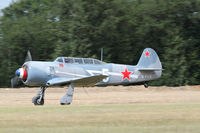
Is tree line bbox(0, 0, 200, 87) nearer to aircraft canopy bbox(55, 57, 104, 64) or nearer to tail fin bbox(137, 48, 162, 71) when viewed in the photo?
tail fin bbox(137, 48, 162, 71)

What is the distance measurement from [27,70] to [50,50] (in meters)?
18.3

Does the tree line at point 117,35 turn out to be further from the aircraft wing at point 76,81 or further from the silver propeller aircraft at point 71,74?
the aircraft wing at point 76,81

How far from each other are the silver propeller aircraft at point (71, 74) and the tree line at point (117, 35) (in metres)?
11.6

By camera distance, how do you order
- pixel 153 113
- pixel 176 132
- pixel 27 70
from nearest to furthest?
pixel 176 132 → pixel 153 113 → pixel 27 70

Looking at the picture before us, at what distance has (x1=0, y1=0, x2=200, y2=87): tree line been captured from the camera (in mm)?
Answer: 29406

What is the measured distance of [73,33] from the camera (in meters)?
29.7

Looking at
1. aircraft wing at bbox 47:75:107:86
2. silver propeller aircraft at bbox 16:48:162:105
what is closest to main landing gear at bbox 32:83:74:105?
silver propeller aircraft at bbox 16:48:162:105

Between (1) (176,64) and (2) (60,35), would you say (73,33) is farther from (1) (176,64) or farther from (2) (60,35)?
(1) (176,64)

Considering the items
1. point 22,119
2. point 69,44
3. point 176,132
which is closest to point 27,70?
point 22,119

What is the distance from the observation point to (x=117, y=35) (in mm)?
31516

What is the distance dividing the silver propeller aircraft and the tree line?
1160 cm

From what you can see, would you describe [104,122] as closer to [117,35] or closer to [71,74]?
[71,74]

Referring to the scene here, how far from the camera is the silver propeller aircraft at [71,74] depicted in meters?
14.4

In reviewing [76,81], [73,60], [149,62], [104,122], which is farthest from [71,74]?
[104,122]
